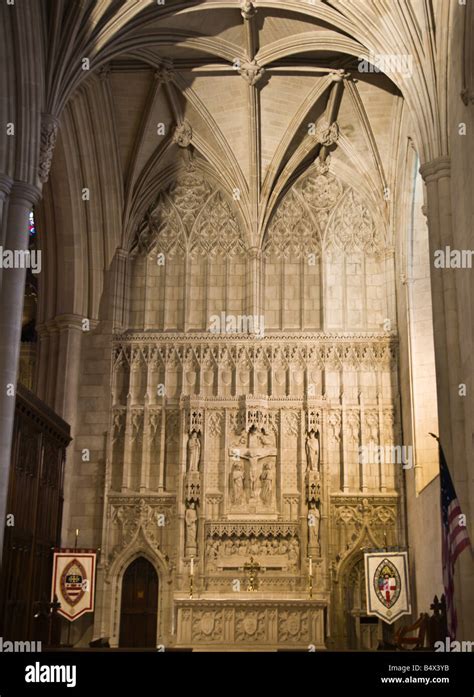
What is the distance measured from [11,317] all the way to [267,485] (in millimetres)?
7234

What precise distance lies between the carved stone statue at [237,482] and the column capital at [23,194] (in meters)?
7.20

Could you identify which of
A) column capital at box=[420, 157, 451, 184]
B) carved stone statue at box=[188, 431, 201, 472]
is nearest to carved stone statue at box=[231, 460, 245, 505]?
carved stone statue at box=[188, 431, 201, 472]

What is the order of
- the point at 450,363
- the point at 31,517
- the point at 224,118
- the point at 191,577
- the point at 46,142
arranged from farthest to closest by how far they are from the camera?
the point at 224,118
the point at 191,577
the point at 31,517
the point at 46,142
the point at 450,363

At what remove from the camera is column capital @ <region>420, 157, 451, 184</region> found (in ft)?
42.0

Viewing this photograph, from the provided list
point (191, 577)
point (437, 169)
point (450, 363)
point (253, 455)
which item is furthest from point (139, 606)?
point (437, 169)

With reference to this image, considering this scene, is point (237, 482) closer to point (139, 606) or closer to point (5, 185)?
point (139, 606)

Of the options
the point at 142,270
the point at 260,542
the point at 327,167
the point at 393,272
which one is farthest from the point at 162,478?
the point at 327,167

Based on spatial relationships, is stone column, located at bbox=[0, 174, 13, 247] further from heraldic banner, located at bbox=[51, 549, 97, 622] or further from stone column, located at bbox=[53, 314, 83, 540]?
stone column, located at bbox=[53, 314, 83, 540]

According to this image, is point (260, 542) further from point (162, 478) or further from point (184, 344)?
point (184, 344)

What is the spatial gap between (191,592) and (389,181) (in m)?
9.50

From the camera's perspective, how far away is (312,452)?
1766 centimetres

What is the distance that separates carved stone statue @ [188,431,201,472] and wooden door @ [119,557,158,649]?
208 cm

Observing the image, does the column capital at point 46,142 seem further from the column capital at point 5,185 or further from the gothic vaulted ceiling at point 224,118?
the gothic vaulted ceiling at point 224,118

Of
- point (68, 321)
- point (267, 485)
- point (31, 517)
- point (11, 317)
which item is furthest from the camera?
point (68, 321)
